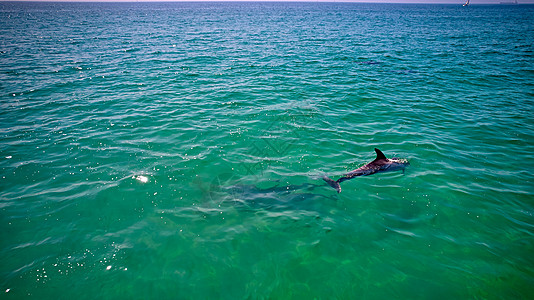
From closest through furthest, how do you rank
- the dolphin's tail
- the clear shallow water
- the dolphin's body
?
1. the clear shallow water
2. the dolphin's tail
3. the dolphin's body

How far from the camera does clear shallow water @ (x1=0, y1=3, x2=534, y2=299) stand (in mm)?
5520

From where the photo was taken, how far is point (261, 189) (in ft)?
26.7

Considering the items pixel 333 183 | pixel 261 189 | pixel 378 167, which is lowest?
pixel 261 189

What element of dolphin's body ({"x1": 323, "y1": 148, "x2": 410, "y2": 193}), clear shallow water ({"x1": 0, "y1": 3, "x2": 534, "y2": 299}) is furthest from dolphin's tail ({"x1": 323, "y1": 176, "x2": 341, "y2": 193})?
clear shallow water ({"x1": 0, "y1": 3, "x2": 534, "y2": 299})

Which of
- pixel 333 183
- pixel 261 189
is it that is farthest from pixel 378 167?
pixel 261 189

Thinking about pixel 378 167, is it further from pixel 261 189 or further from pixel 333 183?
pixel 261 189

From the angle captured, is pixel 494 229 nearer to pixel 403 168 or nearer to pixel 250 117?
pixel 403 168

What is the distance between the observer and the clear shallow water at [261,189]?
18.1 ft

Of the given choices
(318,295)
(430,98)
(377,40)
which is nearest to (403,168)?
(318,295)

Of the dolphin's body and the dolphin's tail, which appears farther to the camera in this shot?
the dolphin's body

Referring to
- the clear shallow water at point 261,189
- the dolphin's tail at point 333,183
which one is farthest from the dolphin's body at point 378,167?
the clear shallow water at point 261,189

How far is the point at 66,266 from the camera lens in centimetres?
560

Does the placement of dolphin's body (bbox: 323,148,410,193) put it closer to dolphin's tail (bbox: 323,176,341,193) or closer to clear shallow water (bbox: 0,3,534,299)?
dolphin's tail (bbox: 323,176,341,193)

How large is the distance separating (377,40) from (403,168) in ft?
103
